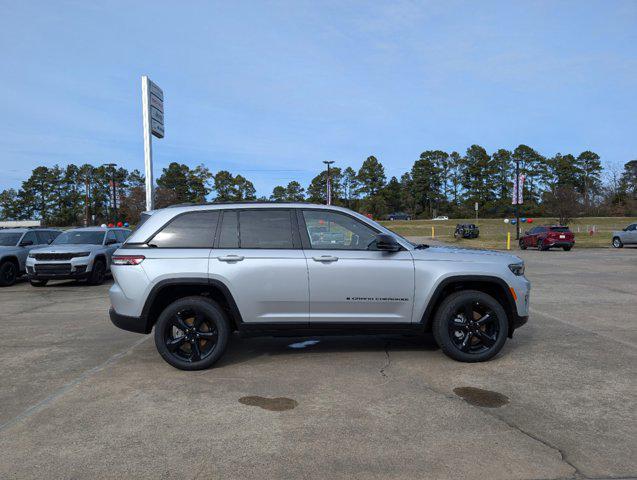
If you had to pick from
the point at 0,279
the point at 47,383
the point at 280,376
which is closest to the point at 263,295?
the point at 280,376

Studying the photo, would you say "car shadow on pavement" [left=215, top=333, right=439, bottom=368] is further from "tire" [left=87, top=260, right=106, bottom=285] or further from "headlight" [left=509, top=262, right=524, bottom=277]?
"tire" [left=87, top=260, right=106, bottom=285]

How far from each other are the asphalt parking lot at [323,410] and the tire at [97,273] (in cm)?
669

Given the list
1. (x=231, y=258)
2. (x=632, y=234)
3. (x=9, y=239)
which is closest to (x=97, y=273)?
(x=9, y=239)

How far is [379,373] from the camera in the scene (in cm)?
496

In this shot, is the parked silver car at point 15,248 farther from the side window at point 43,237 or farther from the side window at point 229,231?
the side window at point 229,231

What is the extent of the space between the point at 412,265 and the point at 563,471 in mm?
2513

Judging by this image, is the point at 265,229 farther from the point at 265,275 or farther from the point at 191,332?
the point at 191,332

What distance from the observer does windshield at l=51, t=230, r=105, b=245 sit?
13.8 m

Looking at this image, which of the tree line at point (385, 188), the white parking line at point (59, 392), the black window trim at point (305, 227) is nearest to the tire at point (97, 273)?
the white parking line at point (59, 392)

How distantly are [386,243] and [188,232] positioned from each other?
2.21 metres

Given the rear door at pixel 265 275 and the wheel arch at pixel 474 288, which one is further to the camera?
the wheel arch at pixel 474 288

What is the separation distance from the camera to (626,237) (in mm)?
28391

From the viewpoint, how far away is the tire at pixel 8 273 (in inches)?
527

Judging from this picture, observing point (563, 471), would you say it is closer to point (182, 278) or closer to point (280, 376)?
point (280, 376)
